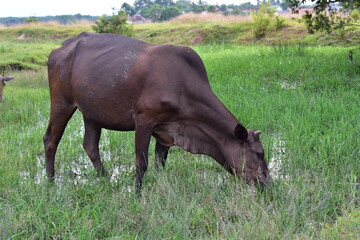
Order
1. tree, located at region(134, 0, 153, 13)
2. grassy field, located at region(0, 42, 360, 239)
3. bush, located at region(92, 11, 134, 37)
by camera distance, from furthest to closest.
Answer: tree, located at region(134, 0, 153, 13) < bush, located at region(92, 11, 134, 37) < grassy field, located at region(0, 42, 360, 239)

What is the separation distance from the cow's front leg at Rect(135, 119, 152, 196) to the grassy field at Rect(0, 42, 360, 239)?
4.1 inches

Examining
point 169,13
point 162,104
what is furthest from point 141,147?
point 169,13

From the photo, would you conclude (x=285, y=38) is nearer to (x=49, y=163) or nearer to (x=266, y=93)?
(x=266, y=93)

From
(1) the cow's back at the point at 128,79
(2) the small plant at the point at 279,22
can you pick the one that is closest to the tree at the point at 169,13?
(2) the small plant at the point at 279,22

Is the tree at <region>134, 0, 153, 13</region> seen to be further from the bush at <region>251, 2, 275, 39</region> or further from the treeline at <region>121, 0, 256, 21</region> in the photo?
the bush at <region>251, 2, 275, 39</region>

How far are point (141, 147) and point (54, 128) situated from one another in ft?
4.07

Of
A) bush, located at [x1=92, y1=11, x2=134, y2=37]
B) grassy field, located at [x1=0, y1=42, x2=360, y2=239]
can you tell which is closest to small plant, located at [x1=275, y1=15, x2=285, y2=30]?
bush, located at [x1=92, y1=11, x2=134, y2=37]

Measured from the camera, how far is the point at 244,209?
374 centimetres

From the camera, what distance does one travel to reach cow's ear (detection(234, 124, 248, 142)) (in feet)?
13.4

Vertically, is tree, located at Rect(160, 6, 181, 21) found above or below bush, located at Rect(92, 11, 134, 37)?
below

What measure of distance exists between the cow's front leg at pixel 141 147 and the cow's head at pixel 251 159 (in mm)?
790

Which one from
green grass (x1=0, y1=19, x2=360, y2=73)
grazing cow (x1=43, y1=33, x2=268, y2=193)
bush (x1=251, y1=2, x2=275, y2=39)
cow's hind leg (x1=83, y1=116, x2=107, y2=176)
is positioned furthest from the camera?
bush (x1=251, y1=2, x2=275, y2=39)

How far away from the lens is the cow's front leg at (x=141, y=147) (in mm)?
4289

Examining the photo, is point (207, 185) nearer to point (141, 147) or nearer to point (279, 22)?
point (141, 147)
